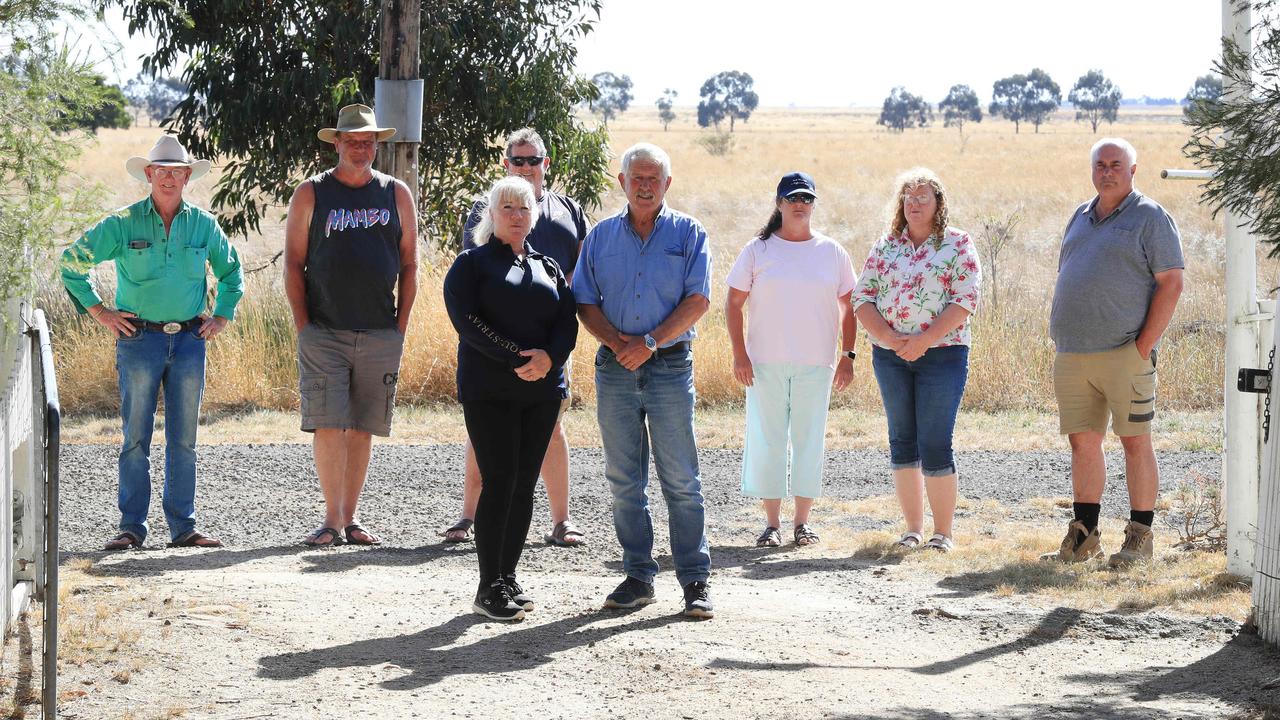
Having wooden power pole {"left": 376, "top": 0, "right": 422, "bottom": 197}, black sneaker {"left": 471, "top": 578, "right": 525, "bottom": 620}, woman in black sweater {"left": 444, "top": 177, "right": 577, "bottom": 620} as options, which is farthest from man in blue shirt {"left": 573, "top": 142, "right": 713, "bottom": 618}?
wooden power pole {"left": 376, "top": 0, "right": 422, "bottom": 197}

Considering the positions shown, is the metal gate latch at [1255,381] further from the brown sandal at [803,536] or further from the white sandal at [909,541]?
the brown sandal at [803,536]

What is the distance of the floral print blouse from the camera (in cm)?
766

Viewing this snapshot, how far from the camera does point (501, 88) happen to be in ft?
45.1

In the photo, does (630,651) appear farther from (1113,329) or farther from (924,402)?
(1113,329)

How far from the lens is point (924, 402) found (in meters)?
7.77

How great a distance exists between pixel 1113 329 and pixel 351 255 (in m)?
3.80

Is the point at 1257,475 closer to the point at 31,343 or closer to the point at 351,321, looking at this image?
the point at 351,321

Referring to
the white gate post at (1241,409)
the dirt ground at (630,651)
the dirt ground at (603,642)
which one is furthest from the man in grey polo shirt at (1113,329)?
the dirt ground at (630,651)

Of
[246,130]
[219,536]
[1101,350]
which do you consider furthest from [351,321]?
[246,130]

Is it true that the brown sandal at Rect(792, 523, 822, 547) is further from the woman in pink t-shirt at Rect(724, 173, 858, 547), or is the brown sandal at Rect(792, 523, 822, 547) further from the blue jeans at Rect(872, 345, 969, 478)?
the blue jeans at Rect(872, 345, 969, 478)

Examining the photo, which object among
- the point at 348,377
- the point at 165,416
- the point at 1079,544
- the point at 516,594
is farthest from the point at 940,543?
the point at 165,416

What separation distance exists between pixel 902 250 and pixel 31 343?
4.29 meters

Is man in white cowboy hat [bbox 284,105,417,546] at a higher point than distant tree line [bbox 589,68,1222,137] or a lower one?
lower

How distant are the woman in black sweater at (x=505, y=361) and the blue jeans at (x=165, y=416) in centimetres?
200
